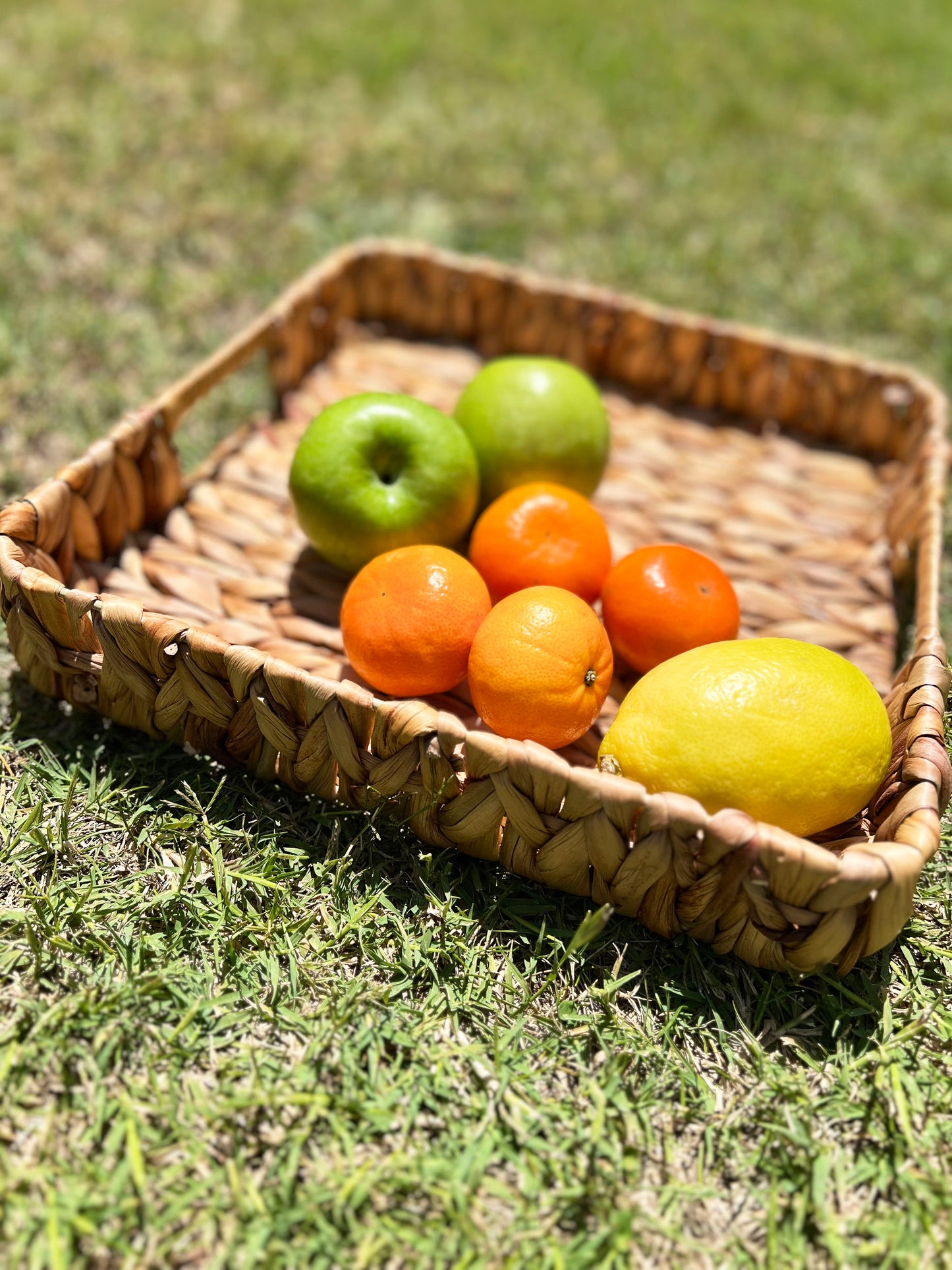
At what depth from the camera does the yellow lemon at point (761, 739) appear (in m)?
1.38

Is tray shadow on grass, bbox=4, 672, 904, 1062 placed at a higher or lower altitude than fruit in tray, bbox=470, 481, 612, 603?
lower

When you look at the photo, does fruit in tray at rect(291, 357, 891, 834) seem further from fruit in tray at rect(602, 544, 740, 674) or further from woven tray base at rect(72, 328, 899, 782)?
woven tray base at rect(72, 328, 899, 782)

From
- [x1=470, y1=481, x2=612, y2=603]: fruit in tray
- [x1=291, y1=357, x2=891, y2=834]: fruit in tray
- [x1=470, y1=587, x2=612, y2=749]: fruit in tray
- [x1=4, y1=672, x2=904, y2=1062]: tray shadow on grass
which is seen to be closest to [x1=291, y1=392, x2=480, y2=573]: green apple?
[x1=291, y1=357, x2=891, y2=834]: fruit in tray

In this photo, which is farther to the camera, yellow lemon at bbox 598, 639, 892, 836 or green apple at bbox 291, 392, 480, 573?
green apple at bbox 291, 392, 480, 573

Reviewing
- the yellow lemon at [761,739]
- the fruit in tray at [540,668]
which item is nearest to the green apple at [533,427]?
the fruit in tray at [540,668]

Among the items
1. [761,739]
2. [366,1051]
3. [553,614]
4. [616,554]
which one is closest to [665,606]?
[553,614]

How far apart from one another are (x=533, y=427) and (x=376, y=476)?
1.17 ft

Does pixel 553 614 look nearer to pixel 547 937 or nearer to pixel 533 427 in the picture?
pixel 547 937

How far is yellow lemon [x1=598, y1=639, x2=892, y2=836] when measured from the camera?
1.38 m

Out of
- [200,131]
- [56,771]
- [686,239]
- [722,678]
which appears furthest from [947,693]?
[200,131]

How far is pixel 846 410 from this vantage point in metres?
2.47

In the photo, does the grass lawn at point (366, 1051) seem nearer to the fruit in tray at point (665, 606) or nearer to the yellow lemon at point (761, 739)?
the yellow lemon at point (761, 739)

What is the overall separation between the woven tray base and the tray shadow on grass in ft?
0.82

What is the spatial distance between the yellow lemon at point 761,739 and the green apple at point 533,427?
68cm
